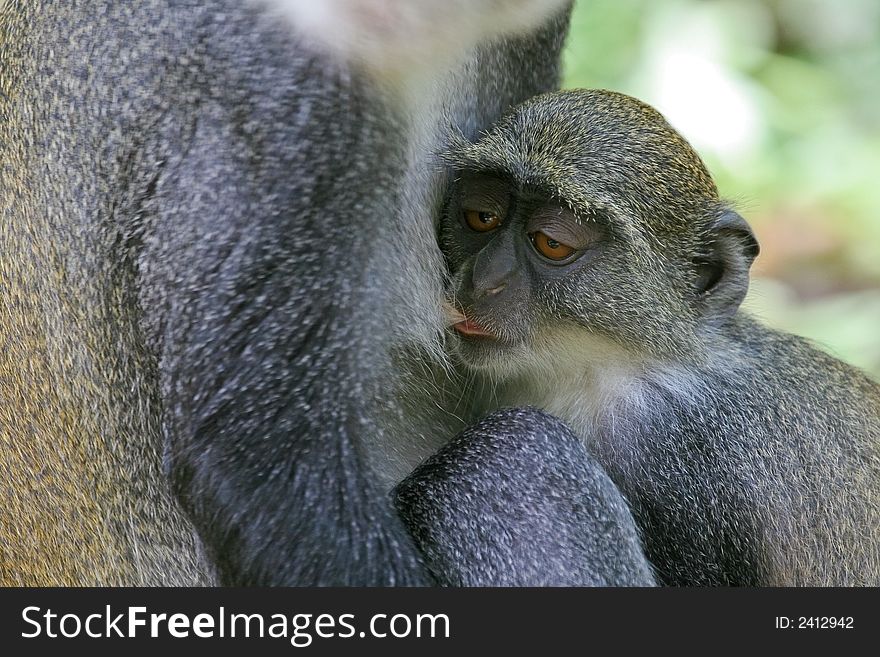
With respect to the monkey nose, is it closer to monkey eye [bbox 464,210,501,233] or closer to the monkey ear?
monkey eye [bbox 464,210,501,233]

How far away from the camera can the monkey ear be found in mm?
3621

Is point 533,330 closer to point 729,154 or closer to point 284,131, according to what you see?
point 284,131

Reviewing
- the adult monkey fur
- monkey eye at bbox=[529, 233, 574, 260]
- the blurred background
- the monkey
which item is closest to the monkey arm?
the adult monkey fur

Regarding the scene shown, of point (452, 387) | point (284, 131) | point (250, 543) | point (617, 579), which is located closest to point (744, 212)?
point (452, 387)

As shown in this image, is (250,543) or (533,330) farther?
(533,330)

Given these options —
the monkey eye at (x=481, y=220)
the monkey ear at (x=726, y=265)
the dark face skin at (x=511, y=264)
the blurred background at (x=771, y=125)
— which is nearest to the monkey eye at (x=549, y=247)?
the dark face skin at (x=511, y=264)

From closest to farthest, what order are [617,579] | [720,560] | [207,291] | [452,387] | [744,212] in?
[207,291] < [617,579] < [720,560] < [452,387] < [744,212]

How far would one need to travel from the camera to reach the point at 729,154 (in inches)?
285

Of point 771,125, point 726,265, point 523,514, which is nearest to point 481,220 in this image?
point 726,265

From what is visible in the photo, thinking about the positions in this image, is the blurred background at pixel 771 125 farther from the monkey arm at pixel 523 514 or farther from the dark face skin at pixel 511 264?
the monkey arm at pixel 523 514

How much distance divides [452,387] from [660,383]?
1.98 feet

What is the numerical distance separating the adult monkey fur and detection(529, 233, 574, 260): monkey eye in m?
0.33

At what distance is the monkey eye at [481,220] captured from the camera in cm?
355

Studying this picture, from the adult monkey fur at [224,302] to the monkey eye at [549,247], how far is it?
329mm
